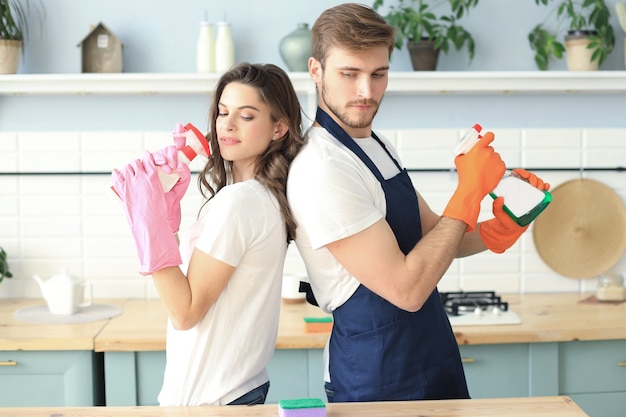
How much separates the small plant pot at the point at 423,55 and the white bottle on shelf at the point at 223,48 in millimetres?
651

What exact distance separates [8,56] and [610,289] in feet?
7.62

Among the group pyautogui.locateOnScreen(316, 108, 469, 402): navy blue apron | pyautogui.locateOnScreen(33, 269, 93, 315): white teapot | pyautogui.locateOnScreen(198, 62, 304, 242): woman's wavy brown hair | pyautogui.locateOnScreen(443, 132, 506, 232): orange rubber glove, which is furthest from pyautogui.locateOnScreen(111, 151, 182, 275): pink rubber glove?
pyautogui.locateOnScreen(33, 269, 93, 315): white teapot

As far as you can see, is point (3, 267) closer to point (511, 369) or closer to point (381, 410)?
point (511, 369)

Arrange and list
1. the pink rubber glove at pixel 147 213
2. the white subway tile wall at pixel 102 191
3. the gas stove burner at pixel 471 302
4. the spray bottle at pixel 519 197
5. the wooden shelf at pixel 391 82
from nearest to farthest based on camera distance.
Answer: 1. the pink rubber glove at pixel 147 213
2. the spray bottle at pixel 519 197
3. the gas stove burner at pixel 471 302
4. the wooden shelf at pixel 391 82
5. the white subway tile wall at pixel 102 191

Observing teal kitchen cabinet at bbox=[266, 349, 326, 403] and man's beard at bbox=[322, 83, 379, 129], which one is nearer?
man's beard at bbox=[322, 83, 379, 129]

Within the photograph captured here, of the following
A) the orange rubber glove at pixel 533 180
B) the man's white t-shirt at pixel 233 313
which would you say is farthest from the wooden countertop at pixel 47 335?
the orange rubber glove at pixel 533 180

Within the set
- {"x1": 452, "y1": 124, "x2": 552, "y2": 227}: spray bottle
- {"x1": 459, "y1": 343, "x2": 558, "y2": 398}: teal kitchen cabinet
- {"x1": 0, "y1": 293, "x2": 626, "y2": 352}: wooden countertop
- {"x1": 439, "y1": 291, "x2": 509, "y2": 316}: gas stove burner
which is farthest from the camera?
{"x1": 439, "y1": 291, "x2": 509, "y2": 316}: gas stove burner

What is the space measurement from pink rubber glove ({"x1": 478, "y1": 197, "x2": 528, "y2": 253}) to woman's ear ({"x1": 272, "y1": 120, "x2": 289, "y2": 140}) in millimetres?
525

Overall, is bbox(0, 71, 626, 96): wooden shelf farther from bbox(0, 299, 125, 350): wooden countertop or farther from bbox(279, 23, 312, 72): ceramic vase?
bbox(0, 299, 125, 350): wooden countertop

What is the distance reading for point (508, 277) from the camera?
3.41 meters

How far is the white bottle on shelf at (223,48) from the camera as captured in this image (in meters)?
3.20

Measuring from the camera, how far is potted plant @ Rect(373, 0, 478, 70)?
3.18m

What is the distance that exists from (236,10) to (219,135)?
1.51 metres

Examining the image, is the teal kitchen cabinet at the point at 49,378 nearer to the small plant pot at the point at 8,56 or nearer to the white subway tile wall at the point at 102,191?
the white subway tile wall at the point at 102,191
